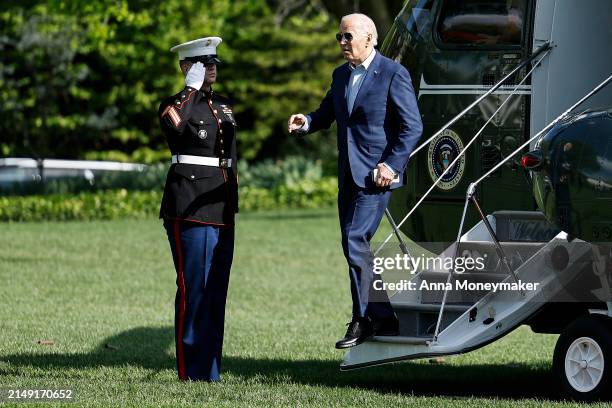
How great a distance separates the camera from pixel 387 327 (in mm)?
7844

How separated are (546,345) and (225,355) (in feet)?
9.04

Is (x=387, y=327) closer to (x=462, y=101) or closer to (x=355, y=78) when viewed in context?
(x=355, y=78)

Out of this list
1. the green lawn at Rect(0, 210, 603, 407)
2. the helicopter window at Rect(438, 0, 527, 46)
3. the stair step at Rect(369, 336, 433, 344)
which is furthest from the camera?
the helicopter window at Rect(438, 0, 527, 46)

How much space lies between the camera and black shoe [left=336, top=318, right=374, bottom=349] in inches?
300

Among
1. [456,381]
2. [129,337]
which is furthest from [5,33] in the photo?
[456,381]

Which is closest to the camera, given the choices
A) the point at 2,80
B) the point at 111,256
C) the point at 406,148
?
the point at 406,148

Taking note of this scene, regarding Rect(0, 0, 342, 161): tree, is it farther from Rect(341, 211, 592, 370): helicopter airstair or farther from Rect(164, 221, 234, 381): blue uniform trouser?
Rect(341, 211, 592, 370): helicopter airstair

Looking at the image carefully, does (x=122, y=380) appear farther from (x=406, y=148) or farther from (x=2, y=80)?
(x=2, y=80)

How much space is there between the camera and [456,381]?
9016 millimetres

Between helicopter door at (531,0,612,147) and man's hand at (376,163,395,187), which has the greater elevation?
helicopter door at (531,0,612,147)

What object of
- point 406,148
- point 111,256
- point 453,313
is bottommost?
point 111,256

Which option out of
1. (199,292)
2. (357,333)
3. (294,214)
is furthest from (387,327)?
(294,214)

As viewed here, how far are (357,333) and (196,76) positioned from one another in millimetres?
1814

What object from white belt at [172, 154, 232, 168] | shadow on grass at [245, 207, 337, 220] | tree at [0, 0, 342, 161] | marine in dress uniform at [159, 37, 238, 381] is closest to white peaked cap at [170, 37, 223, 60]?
marine in dress uniform at [159, 37, 238, 381]
